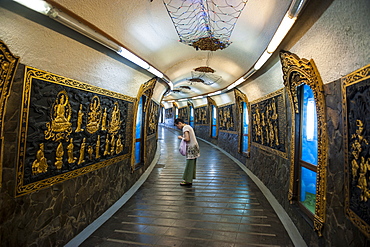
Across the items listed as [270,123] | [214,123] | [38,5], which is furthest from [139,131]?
[214,123]

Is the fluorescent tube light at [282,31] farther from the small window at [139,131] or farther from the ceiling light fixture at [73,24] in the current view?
the small window at [139,131]

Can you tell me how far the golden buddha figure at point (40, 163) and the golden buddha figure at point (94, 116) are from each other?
1067 millimetres

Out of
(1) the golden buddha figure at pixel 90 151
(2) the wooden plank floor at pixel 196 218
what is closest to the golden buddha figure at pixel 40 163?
(1) the golden buddha figure at pixel 90 151

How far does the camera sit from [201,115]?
16312mm

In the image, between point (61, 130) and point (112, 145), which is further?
point (112, 145)

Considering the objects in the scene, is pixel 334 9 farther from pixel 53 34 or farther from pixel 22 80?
pixel 22 80

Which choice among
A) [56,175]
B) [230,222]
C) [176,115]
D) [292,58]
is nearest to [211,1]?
[292,58]

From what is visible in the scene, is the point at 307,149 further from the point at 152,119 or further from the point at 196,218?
the point at 152,119

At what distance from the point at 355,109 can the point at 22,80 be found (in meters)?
3.55

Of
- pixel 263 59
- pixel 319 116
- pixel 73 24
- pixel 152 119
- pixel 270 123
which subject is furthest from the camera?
pixel 152 119

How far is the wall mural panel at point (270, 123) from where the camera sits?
4.92 metres

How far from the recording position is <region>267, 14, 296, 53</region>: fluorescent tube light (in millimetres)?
2986

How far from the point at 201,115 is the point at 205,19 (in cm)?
1200

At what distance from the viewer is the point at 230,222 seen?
4.16 m
